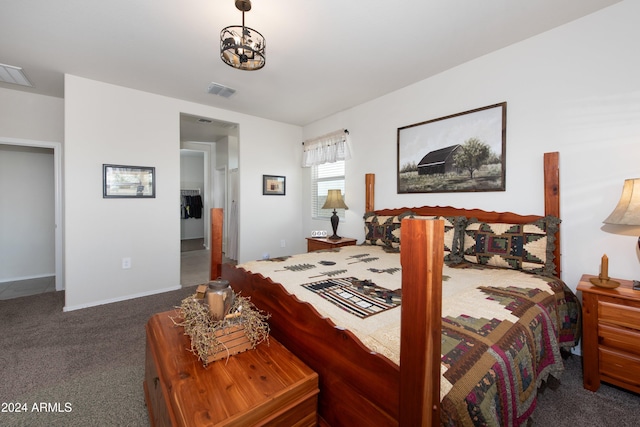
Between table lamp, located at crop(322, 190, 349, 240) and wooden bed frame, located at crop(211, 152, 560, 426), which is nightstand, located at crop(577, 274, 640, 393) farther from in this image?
table lamp, located at crop(322, 190, 349, 240)

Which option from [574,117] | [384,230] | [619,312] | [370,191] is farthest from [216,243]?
[574,117]

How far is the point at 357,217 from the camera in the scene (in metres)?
3.94

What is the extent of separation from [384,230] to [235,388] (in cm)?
239

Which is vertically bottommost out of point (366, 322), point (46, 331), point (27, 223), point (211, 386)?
point (46, 331)

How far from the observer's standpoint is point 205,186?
6.93 m

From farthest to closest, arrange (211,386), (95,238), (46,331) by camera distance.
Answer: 1. (95,238)
2. (46,331)
3. (211,386)

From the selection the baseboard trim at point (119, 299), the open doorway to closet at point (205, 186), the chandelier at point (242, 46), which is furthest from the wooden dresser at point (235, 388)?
the open doorway to closet at point (205, 186)

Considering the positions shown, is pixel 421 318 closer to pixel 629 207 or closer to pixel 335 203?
pixel 629 207

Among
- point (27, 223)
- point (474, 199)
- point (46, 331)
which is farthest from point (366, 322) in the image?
point (27, 223)

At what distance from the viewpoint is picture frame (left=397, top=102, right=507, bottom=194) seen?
2508mm

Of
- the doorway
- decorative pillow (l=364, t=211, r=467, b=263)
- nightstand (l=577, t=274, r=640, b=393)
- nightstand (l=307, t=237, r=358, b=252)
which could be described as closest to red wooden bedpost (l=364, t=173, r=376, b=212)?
decorative pillow (l=364, t=211, r=467, b=263)

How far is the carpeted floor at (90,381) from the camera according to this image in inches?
59.9

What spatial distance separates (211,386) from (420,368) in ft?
2.59

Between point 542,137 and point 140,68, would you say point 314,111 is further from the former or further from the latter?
point 542,137
